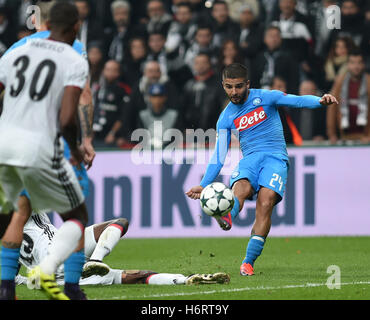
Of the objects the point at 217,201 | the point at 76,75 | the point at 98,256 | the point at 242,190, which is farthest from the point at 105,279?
the point at 76,75

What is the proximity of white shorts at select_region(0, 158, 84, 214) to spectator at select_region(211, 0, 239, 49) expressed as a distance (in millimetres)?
9403

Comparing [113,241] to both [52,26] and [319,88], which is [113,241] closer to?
[52,26]

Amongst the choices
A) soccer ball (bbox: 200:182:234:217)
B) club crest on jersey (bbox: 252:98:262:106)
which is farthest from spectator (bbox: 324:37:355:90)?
soccer ball (bbox: 200:182:234:217)

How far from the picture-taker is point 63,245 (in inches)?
227

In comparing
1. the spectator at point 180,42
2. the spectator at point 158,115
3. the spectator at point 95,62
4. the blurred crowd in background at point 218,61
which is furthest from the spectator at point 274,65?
the spectator at point 95,62

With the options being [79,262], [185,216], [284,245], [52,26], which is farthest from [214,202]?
[185,216]

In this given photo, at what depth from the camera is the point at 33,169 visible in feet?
18.5

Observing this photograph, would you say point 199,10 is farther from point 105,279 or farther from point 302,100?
point 105,279


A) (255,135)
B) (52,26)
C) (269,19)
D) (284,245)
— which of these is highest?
(269,19)

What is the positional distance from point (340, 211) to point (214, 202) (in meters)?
5.58

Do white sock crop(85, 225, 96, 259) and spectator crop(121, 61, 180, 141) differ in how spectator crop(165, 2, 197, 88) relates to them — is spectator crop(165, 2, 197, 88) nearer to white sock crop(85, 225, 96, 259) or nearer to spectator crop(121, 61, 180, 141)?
spectator crop(121, 61, 180, 141)

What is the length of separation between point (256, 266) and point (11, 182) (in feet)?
13.4

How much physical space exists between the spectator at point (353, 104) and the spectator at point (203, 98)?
1841mm

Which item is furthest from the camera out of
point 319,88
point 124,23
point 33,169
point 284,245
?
point 124,23
